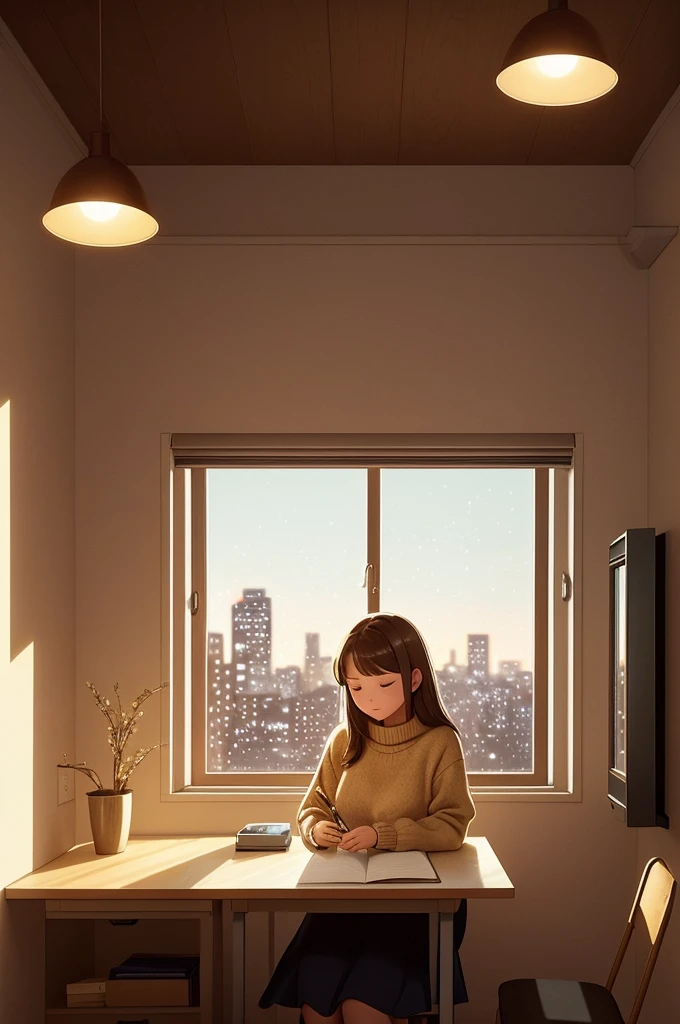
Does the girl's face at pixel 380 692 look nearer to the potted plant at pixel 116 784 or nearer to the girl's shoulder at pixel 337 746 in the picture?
the girl's shoulder at pixel 337 746

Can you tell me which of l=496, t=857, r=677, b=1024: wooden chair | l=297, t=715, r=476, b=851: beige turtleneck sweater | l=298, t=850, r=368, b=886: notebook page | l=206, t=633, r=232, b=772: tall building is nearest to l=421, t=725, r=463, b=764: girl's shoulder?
l=297, t=715, r=476, b=851: beige turtleneck sweater

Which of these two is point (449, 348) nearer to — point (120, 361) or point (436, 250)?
point (436, 250)

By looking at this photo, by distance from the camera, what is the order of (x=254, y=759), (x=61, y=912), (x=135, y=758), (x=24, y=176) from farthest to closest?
(x=254, y=759) → (x=135, y=758) → (x=24, y=176) → (x=61, y=912)

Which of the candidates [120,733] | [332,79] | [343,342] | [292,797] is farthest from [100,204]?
[292,797]

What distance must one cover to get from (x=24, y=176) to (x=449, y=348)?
4.67 ft

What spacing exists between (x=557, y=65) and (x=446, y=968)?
207 cm

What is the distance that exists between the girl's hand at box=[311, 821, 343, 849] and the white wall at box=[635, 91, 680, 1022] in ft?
3.09

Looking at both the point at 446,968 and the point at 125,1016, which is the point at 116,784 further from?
the point at 446,968

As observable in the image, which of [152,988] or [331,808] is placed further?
[331,808]

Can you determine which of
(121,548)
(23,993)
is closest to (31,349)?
(121,548)

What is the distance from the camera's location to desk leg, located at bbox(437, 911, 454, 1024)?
2508 mm

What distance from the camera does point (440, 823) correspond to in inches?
112

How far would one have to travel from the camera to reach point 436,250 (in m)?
3.43

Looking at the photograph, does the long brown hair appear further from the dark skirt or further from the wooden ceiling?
the wooden ceiling
